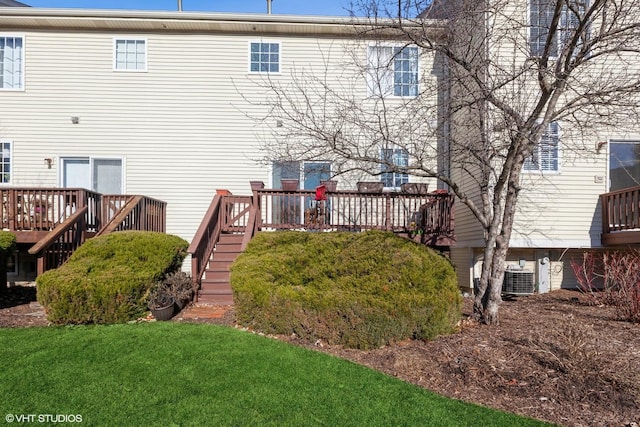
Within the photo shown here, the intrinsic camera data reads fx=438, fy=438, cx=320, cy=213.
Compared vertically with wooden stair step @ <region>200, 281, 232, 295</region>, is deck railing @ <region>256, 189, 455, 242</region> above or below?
above

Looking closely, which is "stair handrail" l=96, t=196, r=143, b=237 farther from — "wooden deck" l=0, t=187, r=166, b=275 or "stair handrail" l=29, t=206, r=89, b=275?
"stair handrail" l=29, t=206, r=89, b=275

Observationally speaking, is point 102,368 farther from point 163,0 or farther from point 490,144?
point 163,0

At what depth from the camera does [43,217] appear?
8734 millimetres

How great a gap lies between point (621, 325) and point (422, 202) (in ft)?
13.8

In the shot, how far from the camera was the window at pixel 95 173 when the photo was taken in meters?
10.3

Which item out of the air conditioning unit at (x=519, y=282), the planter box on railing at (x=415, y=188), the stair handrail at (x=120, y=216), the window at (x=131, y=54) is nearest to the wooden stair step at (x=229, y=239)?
the stair handrail at (x=120, y=216)

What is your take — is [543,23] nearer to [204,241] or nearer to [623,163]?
[623,163]

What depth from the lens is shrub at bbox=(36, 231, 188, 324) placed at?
230 inches

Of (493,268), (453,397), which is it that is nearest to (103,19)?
(493,268)

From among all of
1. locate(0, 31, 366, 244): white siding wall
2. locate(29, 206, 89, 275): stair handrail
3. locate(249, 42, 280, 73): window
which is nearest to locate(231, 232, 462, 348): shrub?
locate(29, 206, 89, 275): stair handrail

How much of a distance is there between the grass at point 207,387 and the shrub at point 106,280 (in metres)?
0.79

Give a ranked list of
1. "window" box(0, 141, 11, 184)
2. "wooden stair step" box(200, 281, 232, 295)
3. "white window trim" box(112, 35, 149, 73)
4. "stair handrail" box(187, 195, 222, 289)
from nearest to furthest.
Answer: "stair handrail" box(187, 195, 222, 289) < "wooden stair step" box(200, 281, 232, 295) < "window" box(0, 141, 11, 184) < "white window trim" box(112, 35, 149, 73)

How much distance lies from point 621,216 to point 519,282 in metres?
2.29

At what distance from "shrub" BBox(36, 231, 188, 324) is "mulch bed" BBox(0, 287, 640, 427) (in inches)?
97.6
